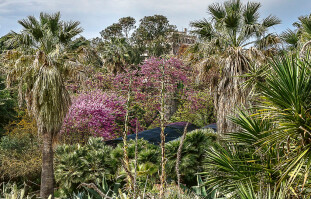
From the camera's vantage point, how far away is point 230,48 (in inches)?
319

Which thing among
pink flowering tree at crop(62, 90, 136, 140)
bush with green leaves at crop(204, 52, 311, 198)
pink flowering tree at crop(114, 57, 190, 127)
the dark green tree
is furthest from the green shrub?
the dark green tree

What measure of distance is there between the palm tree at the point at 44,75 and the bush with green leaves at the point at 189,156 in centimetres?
323

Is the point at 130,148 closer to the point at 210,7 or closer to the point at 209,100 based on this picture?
the point at 210,7

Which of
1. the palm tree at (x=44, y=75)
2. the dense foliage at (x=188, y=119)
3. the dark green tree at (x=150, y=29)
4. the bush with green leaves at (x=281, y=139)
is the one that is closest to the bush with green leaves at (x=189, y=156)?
the dense foliage at (x=188, y=119)

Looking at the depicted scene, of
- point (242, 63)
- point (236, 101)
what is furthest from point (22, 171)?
point (242, 63)

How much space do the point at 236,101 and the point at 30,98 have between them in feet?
19.8

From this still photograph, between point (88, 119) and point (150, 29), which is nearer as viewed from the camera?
point (88, 119)

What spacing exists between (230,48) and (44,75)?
540 cm

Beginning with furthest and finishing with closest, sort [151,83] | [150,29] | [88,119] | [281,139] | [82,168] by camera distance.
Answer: [150,29] → [151,83] → [88,119] → [82,168] → [281,139]

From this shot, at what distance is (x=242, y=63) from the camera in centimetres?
816

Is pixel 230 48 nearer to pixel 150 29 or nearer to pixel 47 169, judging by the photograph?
pixel 47 169

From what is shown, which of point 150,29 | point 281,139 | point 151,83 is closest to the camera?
point 281,139

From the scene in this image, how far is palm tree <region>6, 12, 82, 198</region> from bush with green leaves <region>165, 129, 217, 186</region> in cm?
323

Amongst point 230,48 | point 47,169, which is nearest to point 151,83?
point 230,48
